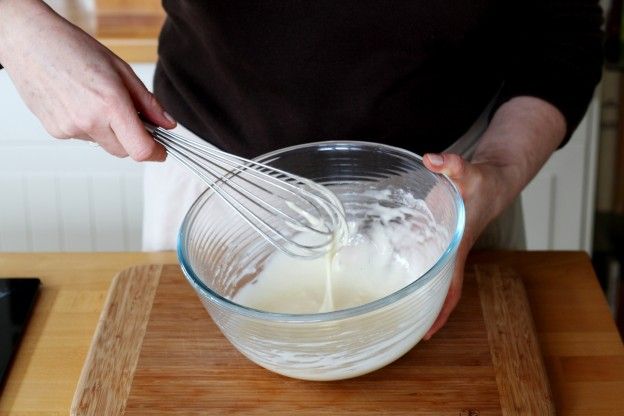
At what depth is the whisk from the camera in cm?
82

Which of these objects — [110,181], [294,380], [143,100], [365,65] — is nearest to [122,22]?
[110,181]

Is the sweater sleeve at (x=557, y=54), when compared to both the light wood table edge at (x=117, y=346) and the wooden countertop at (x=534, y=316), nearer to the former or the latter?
the wooden countertop at (x=534, y=316)

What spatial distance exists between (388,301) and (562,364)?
240 mm

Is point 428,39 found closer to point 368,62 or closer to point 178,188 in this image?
point 368,62

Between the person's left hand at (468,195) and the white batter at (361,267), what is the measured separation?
0.03 m

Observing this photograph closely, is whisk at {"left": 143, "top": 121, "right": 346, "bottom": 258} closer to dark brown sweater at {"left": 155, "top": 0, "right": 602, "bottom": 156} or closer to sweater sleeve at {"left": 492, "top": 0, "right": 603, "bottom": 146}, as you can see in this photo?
dark brown sweater at {"left": 155, "top": 0, "right": 602, "bottom": 156}

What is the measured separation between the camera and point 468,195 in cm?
88

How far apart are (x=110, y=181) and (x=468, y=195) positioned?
979mm

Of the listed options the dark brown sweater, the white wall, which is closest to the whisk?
the dark brown sweater

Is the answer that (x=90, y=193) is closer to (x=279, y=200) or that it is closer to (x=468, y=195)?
(x=279, y=200)

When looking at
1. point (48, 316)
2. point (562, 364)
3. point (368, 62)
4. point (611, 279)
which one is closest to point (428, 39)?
point (368, 62)

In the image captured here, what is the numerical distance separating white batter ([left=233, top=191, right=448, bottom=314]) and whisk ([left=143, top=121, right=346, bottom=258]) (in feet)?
0.08

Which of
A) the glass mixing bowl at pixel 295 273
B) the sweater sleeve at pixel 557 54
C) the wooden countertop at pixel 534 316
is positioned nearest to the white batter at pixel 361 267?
the glass mixing bowl at pixel 295 273

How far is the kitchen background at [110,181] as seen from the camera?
64.2 inches
